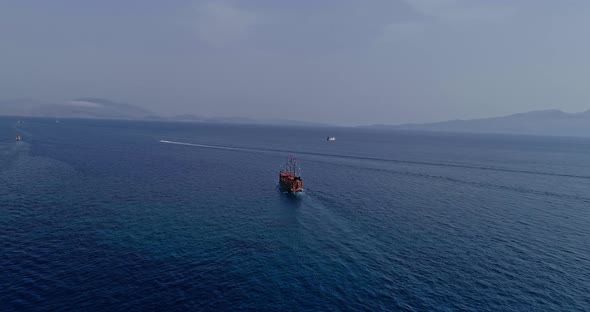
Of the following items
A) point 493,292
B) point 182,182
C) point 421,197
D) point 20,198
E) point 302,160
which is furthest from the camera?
point 302,160

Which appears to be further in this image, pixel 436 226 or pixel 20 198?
pixel 20 198

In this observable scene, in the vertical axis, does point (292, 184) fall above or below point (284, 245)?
above

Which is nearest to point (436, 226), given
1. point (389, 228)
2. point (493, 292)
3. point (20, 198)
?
point (389, 228)

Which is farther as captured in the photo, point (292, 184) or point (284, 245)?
point (292, 184)

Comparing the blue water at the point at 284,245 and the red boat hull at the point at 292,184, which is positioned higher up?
the red boat hull at the point at 292,184

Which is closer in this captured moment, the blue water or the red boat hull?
the blue water

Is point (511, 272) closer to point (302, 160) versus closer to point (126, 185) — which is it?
point (126, 185)

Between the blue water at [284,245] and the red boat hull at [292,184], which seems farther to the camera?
the red boat hull at [292,184]

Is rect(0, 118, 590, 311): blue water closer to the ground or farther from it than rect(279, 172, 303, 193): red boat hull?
closer to the ground
